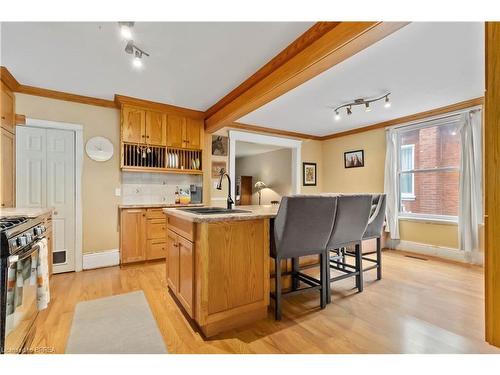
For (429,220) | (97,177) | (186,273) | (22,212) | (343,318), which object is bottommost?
(343,318)

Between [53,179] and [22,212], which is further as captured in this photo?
[53,179]

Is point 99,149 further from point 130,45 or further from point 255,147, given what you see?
point 255,147

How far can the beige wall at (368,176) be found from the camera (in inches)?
157

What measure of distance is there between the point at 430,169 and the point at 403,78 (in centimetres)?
205

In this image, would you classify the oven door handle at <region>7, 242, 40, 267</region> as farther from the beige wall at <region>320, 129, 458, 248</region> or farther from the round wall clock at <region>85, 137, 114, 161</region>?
the beige wall at <region>320, 129, 458, 248</region>

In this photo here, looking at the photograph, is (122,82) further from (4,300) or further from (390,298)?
(390,298)

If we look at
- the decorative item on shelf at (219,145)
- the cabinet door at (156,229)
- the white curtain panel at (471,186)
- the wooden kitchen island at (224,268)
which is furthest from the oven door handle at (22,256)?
the white curtain panel at (471,186)

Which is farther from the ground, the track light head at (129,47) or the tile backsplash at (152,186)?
the track light head at (129,47)

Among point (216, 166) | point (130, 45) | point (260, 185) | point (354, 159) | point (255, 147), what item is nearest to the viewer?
point (130, 45)

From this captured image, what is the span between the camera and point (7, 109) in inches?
111

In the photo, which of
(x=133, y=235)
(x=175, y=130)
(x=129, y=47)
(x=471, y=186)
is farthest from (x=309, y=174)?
(x=129, y=47)

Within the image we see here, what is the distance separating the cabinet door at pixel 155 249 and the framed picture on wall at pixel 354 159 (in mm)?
4078

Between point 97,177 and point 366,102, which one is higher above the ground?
point 366,102

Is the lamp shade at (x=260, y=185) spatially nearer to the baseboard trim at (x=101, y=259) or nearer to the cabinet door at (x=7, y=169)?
the baseboard trim at (x=101, y=259)
